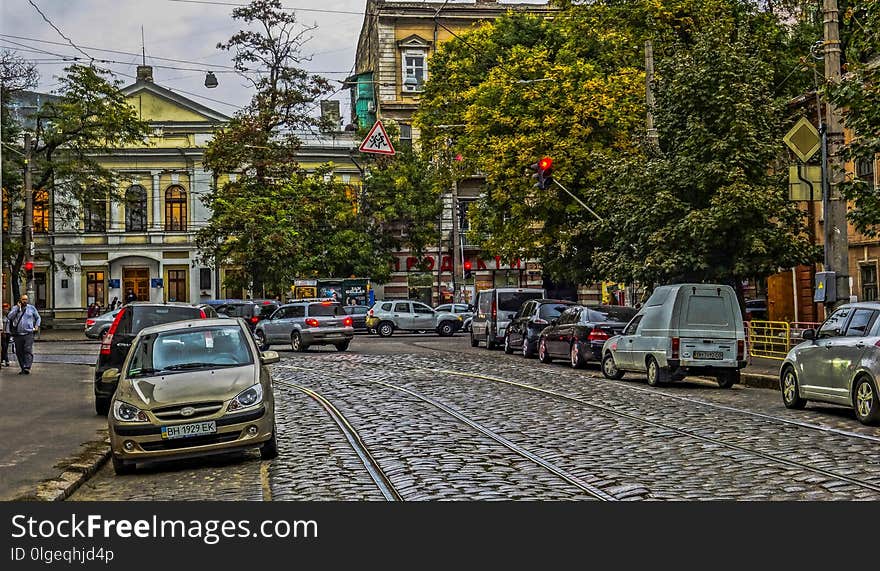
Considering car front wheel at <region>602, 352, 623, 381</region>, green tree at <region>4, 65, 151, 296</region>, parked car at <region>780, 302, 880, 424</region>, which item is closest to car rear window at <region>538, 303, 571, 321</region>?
car front wheel at <region>602, 352, 623, 381</region>

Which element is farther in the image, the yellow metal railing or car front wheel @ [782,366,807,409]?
the yellow metal railing

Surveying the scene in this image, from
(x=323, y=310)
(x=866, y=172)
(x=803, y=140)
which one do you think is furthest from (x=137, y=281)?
(x=803, y=140)

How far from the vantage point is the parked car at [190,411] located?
490 inches

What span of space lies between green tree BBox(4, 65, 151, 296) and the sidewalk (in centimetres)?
2933

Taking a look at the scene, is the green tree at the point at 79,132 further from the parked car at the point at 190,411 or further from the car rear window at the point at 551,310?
the parked car at the point at 190,411

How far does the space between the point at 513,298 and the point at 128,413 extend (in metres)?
27.5

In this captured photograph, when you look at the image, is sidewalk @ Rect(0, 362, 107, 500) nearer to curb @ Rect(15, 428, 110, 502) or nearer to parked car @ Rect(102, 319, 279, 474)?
curb @ Rect(15, 428, 110, 502)

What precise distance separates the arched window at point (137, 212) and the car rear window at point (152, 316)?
183 feet

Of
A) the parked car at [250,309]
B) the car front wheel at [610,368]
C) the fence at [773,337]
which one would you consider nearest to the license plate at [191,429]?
the car front wheel at [610,368]

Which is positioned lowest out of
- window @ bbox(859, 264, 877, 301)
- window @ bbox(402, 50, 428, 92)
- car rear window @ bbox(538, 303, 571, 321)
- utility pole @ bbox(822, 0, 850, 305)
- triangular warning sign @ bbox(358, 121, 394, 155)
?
car rear window @ bbox(538, 303, 571, 321)

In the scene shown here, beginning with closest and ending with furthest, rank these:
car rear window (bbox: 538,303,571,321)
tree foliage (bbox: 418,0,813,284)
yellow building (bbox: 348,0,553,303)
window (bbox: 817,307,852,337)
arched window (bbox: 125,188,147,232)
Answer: window (bbox: 817,307,852,337) < tree foliage (bbox: 418,0,813,284) < car rear window (bbox: 538,303,571,321) < yellow building (bbox: 348,0,553,303) < arched window (bbox: 125,188,147,232)

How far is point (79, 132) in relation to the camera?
55.5m

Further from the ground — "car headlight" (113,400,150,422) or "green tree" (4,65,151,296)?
"green tree" (4,65,151,296)

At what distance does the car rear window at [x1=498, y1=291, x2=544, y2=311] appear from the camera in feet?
129
